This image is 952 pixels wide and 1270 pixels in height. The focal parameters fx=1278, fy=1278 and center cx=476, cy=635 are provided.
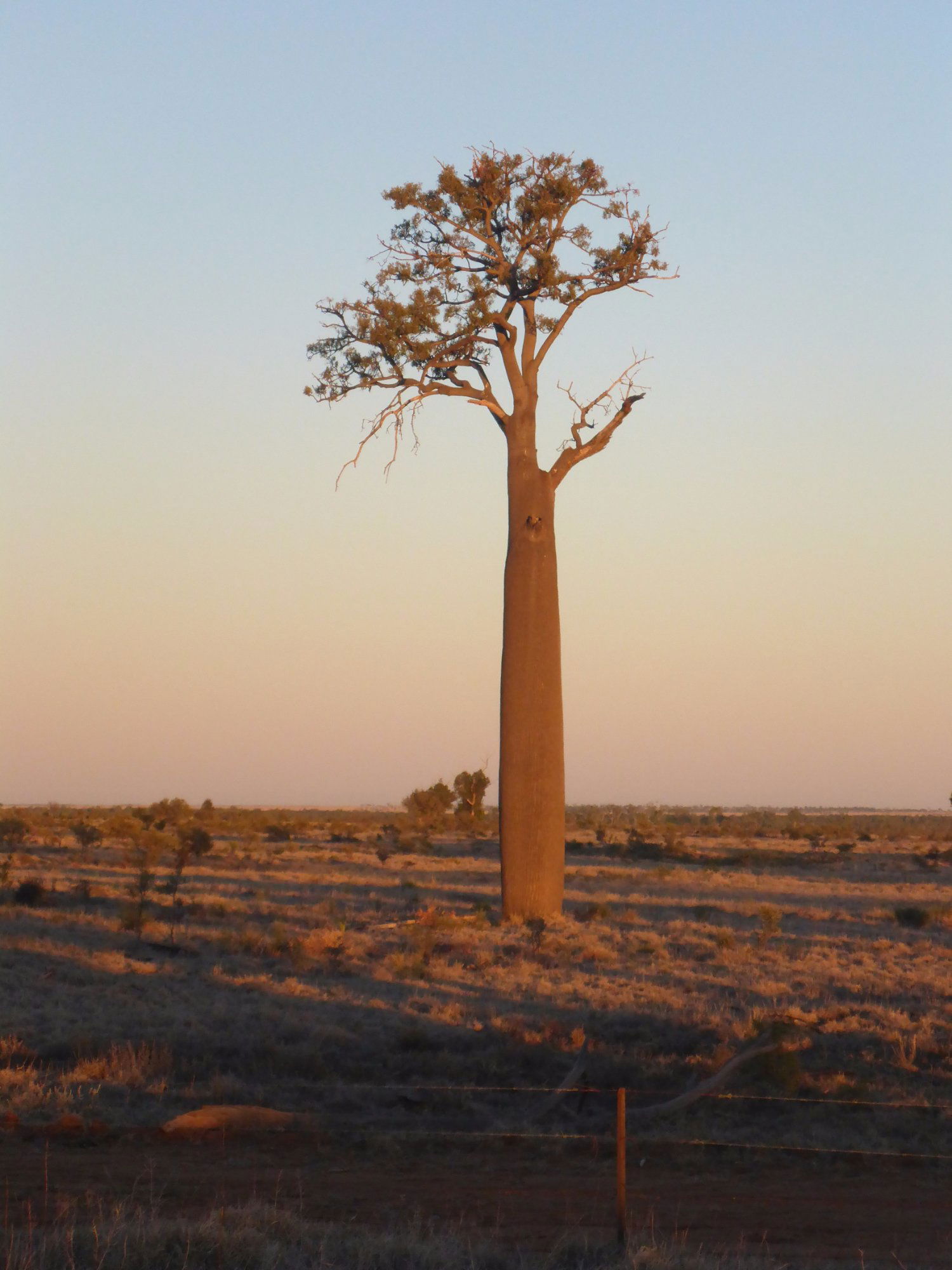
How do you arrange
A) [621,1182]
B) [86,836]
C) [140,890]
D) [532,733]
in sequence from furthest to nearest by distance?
[86,836]
[140,890]
[532,733]
[621,1182]

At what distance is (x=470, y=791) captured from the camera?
178 ft

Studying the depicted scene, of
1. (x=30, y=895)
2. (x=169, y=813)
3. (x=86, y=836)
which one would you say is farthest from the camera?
(x=169, y=813)

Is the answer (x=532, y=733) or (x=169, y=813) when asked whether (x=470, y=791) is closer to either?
(x=169, y=813)

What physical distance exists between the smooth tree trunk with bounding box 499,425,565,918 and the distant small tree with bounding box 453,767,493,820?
115ft

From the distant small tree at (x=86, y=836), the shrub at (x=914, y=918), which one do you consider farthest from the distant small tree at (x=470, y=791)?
the shrub at (x=914, y=918)

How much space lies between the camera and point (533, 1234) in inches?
249

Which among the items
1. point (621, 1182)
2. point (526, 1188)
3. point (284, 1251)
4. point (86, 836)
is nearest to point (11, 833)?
point (86, 836)

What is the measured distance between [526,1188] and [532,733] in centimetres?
1062

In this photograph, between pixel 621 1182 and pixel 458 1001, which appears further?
pixel 458 1001

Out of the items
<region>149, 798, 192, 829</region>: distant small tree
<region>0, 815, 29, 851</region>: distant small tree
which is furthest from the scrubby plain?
<region>149, 798, 192, 829</region>: distant small tree

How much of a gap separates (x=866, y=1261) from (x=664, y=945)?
10.3 meters

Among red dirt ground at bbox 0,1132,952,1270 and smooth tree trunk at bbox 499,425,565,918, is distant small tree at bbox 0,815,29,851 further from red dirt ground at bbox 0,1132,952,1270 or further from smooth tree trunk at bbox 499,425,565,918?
red dirt ground at bbox 0,1132,952,1270

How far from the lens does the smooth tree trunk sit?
701 inches

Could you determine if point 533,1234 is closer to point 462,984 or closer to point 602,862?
point 462,984
